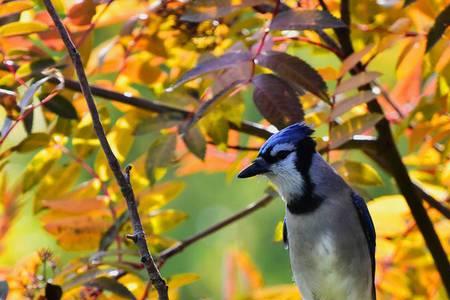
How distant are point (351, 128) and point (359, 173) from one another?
113 millimetres

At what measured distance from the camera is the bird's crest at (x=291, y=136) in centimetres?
142

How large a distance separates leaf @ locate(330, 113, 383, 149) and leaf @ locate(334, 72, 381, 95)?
47 millimetres

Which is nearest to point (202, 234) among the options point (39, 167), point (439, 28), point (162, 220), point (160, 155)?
point (162, 220)

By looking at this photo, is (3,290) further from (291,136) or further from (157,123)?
(291,136)

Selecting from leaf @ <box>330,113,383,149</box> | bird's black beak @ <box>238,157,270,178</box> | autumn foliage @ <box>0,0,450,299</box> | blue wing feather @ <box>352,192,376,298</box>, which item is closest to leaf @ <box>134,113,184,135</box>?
autumn foliage @ <box>0,0,450,299</box>

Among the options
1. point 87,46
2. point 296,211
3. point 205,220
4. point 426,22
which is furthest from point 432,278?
point 205,220

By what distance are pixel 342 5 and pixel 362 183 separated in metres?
0.27

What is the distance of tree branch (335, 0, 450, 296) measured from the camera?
1471 mm

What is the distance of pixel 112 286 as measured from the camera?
1280mm

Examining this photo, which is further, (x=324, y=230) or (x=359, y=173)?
(x=324, y=230)

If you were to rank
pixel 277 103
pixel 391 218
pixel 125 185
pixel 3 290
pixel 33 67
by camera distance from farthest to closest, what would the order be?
1. pixel 391 218
2. pixel 33 67
3. pixel 277 103
4. pixel 3 290
5. pixel 125 185

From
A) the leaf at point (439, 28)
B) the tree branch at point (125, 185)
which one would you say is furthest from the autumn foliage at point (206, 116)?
the tree branch at point (125, 185)

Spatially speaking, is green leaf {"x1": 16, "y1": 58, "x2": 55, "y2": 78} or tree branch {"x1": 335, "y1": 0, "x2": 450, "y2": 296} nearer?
green leaf {"x1": 16, "y1": 58, "x2": 55, "y2": 78}

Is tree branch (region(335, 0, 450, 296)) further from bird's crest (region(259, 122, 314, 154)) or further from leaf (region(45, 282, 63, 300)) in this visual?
leaf (region(45, 282, 63, 300))
